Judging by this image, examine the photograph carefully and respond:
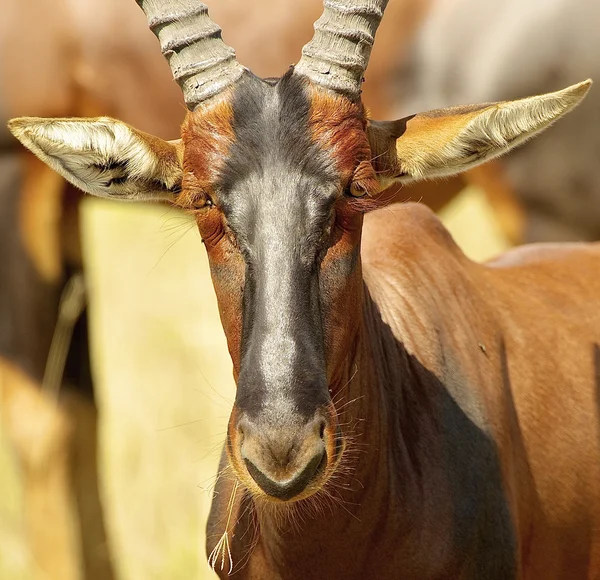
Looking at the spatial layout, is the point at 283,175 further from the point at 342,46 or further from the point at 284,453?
the point at 284,453

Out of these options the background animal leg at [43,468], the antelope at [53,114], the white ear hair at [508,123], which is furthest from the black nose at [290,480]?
the background animal leg at [43,468]

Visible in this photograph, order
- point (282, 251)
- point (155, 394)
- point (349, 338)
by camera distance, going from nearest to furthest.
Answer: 1. point (282, 251)
2. point (349, 338)
3. point (155, 394)

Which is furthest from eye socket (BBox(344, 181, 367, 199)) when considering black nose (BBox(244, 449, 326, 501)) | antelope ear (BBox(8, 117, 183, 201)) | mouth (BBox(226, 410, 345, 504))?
black nose (BBox(244, 449, 326, 501))

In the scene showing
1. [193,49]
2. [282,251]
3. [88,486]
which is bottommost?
[88,486]

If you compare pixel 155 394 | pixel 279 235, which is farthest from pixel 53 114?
pixel 279 235

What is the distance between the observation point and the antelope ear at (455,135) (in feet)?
16.8

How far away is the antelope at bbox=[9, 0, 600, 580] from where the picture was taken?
185 inches

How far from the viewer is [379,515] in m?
5.36

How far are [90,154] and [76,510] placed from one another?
496cm

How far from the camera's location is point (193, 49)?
5.27 m

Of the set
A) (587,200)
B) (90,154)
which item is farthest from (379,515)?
(587,200)

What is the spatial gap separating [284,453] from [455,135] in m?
1.59

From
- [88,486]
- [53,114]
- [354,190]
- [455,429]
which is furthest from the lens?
[88,486]

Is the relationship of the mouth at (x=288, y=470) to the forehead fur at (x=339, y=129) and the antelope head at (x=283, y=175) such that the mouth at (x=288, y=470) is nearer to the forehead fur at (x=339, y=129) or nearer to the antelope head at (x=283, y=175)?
the antelope head at (x=283, y=175)
